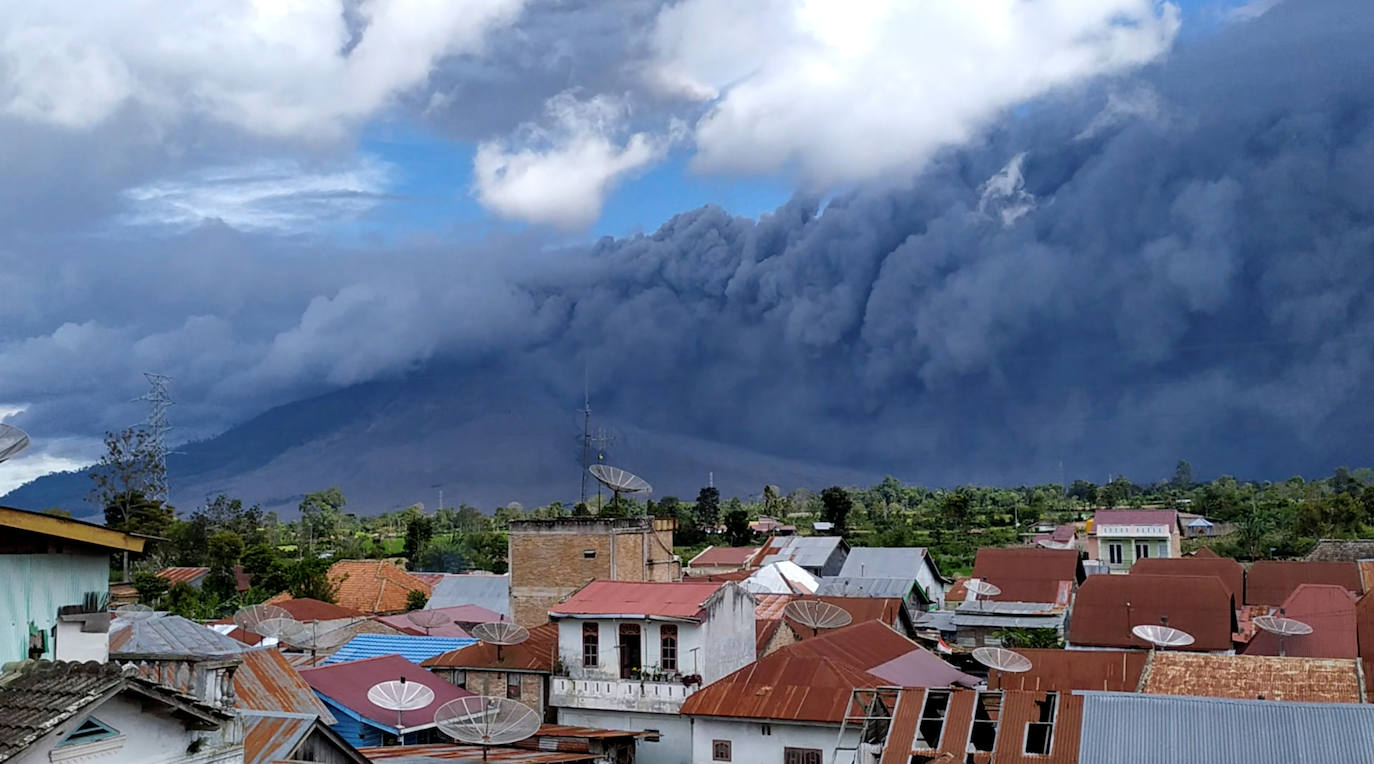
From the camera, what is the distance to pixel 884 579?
6331 cm

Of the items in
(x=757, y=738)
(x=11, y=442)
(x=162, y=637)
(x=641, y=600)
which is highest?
(x=11, y=442)

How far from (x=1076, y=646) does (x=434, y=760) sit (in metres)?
26.9

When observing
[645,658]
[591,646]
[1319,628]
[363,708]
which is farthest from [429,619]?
[1319,628]

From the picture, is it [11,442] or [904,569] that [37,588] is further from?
[904,569]

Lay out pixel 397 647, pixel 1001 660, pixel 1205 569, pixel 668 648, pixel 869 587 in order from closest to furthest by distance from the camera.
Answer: pixel 1001 660, pixel 668 648, pixel 397 647, pixel 1205 569, pixel 869 587

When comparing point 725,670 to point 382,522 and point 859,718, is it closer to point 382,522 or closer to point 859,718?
point 859,718

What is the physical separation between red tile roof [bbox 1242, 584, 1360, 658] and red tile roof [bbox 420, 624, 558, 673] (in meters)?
24.2

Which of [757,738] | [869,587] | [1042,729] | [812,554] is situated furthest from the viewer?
[812,554]

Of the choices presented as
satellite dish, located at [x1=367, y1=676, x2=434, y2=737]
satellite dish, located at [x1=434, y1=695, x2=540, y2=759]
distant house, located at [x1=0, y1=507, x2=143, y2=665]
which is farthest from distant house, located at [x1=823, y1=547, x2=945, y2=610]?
distant house, located at [x1=0, y1=507, x2=143, y2=665]

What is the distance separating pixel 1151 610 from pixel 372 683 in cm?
2896

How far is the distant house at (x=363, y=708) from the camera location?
1111 inches

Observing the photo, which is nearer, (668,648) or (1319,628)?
(668,648)

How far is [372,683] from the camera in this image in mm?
30156

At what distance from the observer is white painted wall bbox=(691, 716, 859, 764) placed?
27844mm
